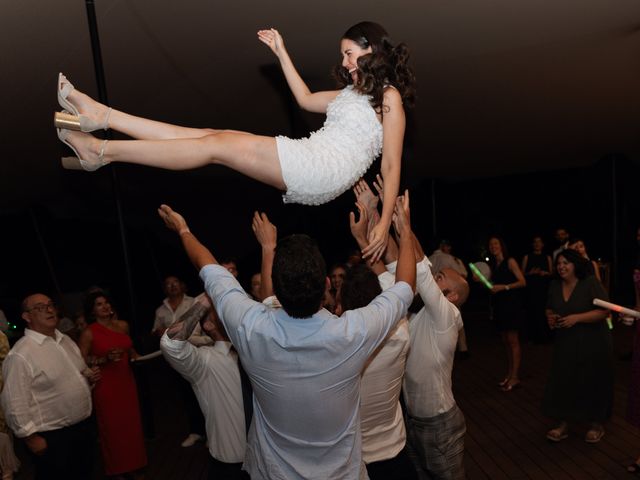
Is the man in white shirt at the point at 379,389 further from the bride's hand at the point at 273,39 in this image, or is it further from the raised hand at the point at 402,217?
the bride's hand at the point at 273,39

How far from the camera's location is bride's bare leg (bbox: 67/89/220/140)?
219 cm

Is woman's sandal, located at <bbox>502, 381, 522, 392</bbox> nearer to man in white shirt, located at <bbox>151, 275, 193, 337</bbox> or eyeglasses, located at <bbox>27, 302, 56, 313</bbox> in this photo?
man in white shirt, located at <bbox>151, 275, 193, 337</bbox>

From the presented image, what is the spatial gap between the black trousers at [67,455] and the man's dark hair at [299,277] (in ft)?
7.51

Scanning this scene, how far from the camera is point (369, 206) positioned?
8.59ft

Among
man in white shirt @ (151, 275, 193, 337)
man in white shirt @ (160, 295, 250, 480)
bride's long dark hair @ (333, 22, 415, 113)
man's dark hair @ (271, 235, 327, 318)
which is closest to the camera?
man's dark hair @ (271, 235, 327, 318)

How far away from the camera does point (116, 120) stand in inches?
87.4

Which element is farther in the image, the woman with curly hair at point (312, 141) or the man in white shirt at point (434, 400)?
the man in white shirt at point (434, 400)

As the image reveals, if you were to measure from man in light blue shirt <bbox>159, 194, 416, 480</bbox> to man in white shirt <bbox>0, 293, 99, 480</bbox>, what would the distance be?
1862mm

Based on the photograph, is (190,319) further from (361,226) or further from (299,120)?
(299,120)

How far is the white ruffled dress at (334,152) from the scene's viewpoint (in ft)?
7.24

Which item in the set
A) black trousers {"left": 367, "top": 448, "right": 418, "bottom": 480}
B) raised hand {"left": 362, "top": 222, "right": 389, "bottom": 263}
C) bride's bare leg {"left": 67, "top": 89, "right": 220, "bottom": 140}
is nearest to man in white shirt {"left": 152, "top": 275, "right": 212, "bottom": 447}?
black trousers {"left": 367, "top": 448, "right": 418, "bottom": 480}

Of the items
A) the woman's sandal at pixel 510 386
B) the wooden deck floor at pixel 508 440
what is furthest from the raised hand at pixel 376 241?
the woman's sandal at pixel 510 386

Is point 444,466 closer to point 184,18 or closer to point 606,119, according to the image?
point 184,18

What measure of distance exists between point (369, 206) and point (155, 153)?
3.10 ft
